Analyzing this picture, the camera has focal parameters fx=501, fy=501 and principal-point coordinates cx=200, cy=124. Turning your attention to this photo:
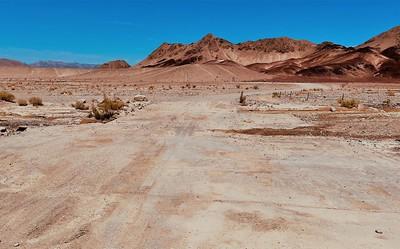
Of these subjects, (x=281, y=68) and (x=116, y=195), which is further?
(x=281, y=68)

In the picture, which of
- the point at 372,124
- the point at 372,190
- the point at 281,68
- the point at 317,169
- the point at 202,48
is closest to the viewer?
the point at 372,190

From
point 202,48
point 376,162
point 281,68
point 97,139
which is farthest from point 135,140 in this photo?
point 202,48

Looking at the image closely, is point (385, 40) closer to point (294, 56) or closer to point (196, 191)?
point (294, 56)

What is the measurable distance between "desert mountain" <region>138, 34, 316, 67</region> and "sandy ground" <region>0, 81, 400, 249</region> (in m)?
124

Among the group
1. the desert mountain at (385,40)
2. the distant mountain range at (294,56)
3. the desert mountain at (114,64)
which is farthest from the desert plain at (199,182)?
the desert mountain at (114,64)

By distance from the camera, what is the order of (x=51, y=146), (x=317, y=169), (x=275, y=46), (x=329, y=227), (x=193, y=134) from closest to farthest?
(x=329, y=227) → (x=317, y=169) → (x=51, y=146) → (x=193, y=134) → (x=275, y=46)

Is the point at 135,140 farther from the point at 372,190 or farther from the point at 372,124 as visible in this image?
the point at 372,124

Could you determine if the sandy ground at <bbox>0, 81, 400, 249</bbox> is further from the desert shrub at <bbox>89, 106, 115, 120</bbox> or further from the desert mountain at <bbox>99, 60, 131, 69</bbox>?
the desert mountain at <bbox>99, 60, 131, 69</bbox>

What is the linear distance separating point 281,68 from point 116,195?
12642 centimetres

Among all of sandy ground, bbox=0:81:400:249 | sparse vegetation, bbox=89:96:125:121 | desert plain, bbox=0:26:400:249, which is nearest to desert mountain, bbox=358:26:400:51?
sparse vegetation, bbox=89:96:125:121

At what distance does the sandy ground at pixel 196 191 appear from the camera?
25.3ft

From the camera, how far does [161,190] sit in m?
10.2

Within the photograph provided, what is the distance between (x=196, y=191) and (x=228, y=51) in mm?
148418

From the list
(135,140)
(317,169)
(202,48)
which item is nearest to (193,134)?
(135,140)
